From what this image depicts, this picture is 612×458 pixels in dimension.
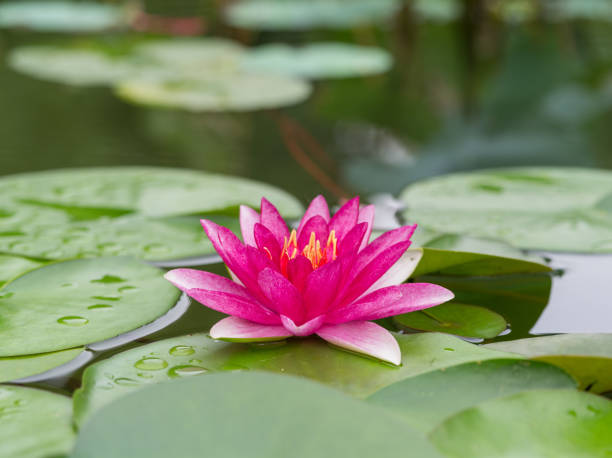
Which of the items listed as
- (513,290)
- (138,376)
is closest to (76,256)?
(138,376)

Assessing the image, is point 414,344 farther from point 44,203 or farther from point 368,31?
point 368,31

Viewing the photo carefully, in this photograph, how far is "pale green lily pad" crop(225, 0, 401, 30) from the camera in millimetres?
3697

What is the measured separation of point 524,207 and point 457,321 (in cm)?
57

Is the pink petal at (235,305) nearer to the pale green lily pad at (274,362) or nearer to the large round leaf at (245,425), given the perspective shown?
the pale green lily pad at (274,362)

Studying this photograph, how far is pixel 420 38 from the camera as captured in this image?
4285 mm

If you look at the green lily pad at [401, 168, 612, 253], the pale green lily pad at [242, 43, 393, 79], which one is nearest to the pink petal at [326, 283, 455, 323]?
the green lily pad at [401, 168, 612, 253]

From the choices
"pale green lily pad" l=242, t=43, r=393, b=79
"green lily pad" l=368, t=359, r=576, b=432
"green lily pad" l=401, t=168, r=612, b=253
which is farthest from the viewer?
"pale green lily pad" l=242, t=43, r=393, b=79

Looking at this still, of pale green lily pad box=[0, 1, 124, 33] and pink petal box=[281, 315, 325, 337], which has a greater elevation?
pale green lily pad box=[0, 1, 124, 33]

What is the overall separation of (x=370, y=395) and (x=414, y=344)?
0.50ft

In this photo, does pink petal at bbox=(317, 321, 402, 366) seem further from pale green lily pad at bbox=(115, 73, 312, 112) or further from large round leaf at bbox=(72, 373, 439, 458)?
pale green lily pad at bbox=(115, 73, 312, 112)

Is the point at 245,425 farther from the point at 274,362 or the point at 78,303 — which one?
the point at 78,303

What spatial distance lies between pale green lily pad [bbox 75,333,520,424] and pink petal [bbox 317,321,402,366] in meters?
0.01

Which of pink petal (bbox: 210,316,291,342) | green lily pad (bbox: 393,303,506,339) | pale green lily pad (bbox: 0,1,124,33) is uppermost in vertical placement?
pale green lily pad (bbox: 0,1,124,33)

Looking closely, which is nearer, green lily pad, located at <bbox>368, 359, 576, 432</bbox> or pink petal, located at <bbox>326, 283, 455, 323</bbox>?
green lily pad, located at <bbox>368, 359, 576, 432</bbox>
